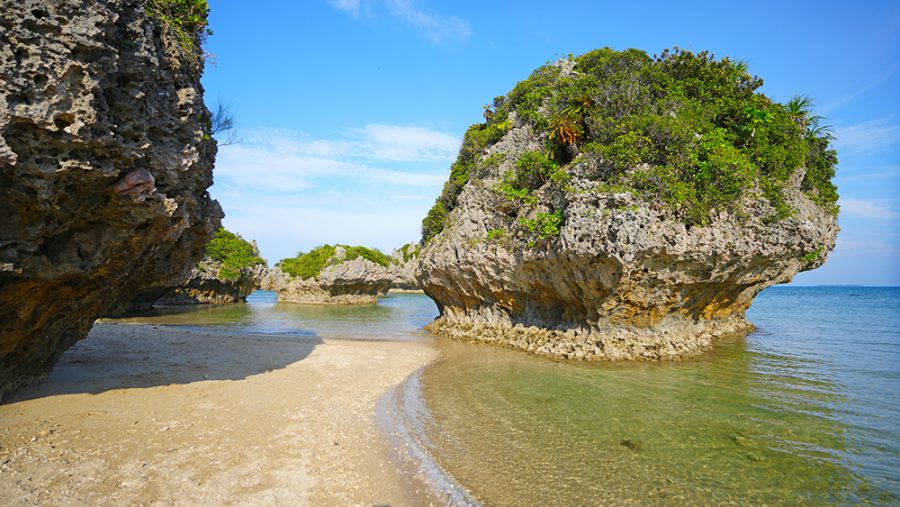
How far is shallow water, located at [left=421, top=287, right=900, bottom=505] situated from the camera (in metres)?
6.79

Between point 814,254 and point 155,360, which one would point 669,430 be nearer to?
point 155,360

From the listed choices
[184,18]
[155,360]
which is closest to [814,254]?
[184,18]

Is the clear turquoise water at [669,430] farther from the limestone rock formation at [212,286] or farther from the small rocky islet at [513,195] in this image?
the limestone rock formation at [212,286]

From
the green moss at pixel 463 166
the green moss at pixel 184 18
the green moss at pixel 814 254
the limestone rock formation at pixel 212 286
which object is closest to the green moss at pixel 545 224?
the green moss at pixel 463 166

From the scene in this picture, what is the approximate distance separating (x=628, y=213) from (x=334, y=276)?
42438mm

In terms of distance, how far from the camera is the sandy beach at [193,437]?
19.0 feet

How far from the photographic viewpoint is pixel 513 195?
829 inches

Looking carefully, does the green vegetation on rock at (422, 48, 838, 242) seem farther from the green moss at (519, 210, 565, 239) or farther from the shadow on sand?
the shadow on sand

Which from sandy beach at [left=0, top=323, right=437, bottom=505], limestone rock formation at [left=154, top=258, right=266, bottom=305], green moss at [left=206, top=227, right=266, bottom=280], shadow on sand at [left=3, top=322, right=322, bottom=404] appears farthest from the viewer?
green moss at [left=206, top=227, right=266, bottom=280]

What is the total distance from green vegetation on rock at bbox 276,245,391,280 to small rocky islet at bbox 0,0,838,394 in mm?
20471

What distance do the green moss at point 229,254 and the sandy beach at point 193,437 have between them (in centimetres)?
3350

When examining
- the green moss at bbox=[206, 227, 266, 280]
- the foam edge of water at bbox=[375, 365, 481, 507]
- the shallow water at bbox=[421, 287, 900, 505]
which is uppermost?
the green moss at bbox=[206, 227, 266, 280]

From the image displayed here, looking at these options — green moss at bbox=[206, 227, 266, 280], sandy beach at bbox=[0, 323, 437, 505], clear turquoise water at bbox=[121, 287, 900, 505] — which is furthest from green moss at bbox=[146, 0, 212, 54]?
green moss at bbox=[206, 227, 266, 280]

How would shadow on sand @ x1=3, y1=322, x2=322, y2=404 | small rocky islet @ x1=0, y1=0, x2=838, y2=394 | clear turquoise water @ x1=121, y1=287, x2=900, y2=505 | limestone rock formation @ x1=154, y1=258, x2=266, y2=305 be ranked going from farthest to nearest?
limestone rock formation @ x1=154, y1=258, x2=266, y2=305 → shadow on sand @ x1=3, y1=322, x2=322, y2=404 → clear turquoise water @ x1=121, y1=287, x2=900, y2=505 → small rocky islet @ x1=0, y1=0, x2=838, y2=394
